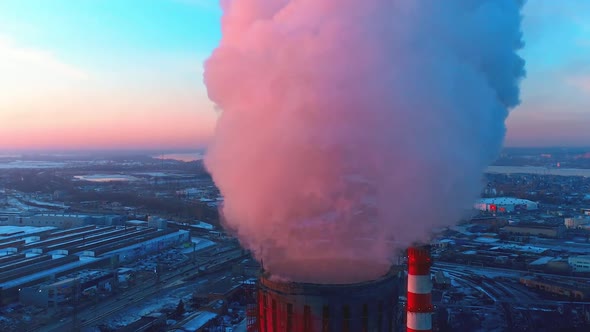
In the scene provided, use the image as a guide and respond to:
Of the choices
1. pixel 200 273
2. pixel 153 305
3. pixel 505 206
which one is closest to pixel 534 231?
pixel 505 206

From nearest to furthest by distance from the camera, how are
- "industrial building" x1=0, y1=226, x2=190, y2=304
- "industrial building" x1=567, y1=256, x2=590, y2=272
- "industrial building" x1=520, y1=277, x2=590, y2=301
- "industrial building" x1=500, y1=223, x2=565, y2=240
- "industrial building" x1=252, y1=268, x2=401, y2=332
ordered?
1. "industrial building" x1=252, y1=268, x2=401, y2=332
2. "industrial building" x1=520, y1=277, x2=590, y2=301
3. "industrial building" x1=0, y1=226, x2=190, y2=304
4. "industrial building" x1=567, y1=256, x2=590, y2=272
5. "industrial building" x1=500, y1=223, x2=565, y2=240

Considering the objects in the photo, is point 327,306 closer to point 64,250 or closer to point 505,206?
point 64,250

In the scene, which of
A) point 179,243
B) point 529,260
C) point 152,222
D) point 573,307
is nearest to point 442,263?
point 529,260

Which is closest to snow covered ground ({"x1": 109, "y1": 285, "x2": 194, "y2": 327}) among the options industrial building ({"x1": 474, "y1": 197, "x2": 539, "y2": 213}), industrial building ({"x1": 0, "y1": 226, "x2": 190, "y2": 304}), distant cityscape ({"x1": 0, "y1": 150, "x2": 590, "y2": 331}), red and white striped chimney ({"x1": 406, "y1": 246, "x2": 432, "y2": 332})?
distant cityscape ({"x1": 0, "y1": 150, "x2": 590, "y2": 331})

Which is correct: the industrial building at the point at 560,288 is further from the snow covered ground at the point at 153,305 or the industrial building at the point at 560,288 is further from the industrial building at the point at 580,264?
the snow covered ground at the point at 153,305

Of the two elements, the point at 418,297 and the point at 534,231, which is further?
the point at 534,231

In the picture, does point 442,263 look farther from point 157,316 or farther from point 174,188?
point 174,188

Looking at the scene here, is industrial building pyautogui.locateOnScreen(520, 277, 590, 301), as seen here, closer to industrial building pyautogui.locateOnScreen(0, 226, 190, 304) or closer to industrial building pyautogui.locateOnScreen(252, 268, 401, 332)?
industrial building pyautogui.locateOnScreen(252, 268, 401, 332)

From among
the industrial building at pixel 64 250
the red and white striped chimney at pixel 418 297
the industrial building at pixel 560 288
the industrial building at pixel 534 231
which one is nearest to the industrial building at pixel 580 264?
the industrial building at pixel 560 288
